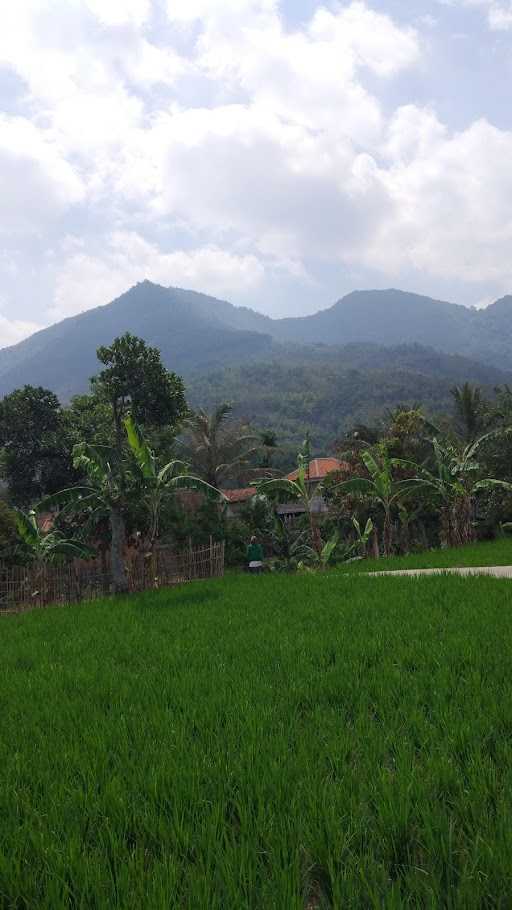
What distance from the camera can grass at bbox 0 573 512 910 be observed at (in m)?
2.13

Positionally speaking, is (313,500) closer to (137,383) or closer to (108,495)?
(137,383)

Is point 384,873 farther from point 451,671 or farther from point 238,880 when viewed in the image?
point 451,671

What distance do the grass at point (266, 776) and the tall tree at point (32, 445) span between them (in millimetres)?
19199

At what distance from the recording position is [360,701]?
4027mm

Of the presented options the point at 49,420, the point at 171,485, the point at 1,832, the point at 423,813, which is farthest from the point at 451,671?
the point at 49,420

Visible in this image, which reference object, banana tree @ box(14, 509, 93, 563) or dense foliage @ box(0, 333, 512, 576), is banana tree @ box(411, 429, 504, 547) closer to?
dense foliage @ box(0, 333, 512, 576)

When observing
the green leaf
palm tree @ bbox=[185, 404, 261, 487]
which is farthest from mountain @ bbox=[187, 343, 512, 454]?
the green leaf

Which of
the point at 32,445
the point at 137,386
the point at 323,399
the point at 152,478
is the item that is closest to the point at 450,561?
the point at 152,478

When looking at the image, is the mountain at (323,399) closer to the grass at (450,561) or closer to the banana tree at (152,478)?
the grass at (450,561)

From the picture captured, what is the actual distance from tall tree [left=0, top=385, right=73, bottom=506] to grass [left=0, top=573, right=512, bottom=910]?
19199 millimetres

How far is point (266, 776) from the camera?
2.89 metres

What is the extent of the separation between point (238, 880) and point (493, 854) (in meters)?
0.95

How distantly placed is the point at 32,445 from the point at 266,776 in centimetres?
2346

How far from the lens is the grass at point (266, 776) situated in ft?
6.98
